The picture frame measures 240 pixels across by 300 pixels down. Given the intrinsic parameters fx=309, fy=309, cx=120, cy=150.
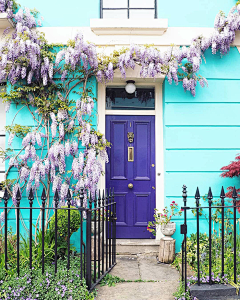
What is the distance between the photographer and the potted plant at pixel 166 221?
4680 mm

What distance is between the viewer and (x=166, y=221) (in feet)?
15.4

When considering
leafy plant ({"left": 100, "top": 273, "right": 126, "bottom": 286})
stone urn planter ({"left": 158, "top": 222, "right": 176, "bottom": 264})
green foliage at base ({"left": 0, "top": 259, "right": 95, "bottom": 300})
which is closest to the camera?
green foliage at base ({"left": 0, "top": 259, "right": 95, "bottom": 300})

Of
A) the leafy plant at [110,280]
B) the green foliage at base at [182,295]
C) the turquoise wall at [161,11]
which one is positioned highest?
the turquoise wall at [161,11]

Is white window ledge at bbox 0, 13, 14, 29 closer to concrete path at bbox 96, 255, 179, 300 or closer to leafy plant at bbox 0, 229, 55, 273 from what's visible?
leafy plant at bbox 0, 229, 55, 273

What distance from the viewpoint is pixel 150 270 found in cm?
414

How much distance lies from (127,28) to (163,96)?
4.16ft

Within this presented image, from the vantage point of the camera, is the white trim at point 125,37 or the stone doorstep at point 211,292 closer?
the stone doorstep at point 211,292

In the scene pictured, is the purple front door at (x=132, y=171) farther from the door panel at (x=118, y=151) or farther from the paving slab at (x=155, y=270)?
the paving slab at (x=155, y=270)

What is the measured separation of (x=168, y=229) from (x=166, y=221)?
0.12 meters

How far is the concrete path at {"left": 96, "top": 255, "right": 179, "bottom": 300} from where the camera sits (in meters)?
3.29

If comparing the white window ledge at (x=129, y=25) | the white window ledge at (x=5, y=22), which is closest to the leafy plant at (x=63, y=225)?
the white window ledge at (x=129, y=25)

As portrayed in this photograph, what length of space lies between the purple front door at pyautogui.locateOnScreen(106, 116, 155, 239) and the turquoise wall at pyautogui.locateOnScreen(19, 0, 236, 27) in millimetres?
1711

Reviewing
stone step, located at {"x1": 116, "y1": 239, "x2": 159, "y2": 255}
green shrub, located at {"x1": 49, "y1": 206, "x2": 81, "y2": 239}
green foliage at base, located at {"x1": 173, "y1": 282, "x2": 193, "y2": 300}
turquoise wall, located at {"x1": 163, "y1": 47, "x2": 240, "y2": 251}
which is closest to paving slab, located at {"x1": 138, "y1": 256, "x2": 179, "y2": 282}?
stone step, located at {"x1": 116, "y1": 239, "x2": 159, "y2": 255}

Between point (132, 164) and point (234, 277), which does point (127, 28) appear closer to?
point (132, 164)
